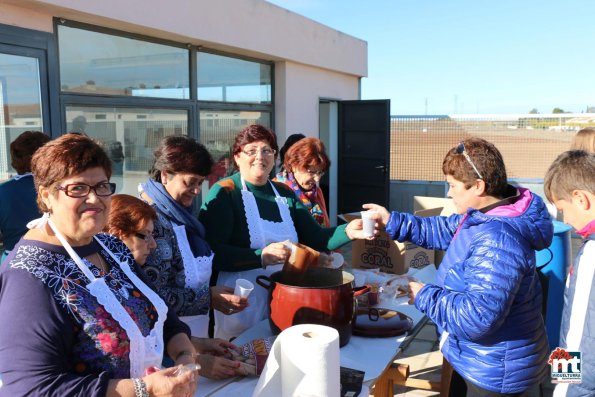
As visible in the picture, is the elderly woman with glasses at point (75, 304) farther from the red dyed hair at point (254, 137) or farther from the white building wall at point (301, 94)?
the white building wall at point (301, 94)

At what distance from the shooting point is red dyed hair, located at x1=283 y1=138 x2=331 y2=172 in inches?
134

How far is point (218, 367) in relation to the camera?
5.29ft

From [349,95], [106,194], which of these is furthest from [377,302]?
[349,95]

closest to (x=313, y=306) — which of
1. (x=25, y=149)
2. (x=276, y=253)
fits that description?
(x=276, y=253)

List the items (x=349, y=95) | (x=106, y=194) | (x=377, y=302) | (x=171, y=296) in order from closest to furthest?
(x=106, y=194)
(x=171, y=296)
(x=377, y=302)
(x=349, y=95)

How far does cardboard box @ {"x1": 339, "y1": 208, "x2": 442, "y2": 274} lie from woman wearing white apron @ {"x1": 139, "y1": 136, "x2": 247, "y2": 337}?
5.90ft

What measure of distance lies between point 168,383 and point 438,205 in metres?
4.50

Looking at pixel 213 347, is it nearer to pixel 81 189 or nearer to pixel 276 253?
pixel 276 253

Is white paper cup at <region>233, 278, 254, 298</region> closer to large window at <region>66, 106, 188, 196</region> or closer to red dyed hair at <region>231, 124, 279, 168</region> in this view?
red dyed hair at <region>231, 124, 279, 168</region>

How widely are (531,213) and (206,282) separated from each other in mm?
1317

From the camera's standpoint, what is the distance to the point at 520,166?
950 centimetres

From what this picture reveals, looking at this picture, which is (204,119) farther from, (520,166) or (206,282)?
(520,166)

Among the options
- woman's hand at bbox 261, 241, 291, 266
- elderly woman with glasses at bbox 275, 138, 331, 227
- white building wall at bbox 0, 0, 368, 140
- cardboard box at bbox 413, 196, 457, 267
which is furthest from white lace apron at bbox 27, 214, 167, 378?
cardboard box at bbox 413, 196, 457, 267

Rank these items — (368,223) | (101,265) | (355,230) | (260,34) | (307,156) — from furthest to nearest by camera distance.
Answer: (260,34)
(307,156)
(355,230)
(368,223)
(101,265)
